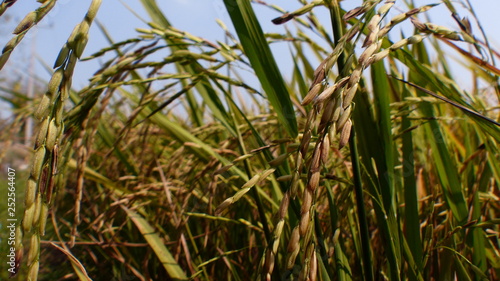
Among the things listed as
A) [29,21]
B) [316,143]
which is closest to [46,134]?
[29,21]

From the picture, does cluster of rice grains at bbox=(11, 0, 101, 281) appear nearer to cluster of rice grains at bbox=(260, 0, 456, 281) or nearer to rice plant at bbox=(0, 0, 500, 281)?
rice plant at bbox=(0, 0, 500, 281)

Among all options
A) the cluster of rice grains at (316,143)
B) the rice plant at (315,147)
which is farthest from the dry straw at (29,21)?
the cluster of rice grains at (316,143)

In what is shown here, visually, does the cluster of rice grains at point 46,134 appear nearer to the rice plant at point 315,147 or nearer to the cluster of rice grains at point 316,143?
the rice plant at point 315,147

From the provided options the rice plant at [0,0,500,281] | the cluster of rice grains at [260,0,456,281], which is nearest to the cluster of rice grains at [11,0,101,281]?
the rice plant at [0,0,500,281]

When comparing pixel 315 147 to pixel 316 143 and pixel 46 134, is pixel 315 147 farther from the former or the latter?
pixel 46 134

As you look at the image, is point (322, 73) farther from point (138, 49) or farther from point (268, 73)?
point (138, 49)

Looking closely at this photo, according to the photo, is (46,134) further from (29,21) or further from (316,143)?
(316,143)

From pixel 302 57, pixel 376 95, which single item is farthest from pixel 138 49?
pixel 302 57

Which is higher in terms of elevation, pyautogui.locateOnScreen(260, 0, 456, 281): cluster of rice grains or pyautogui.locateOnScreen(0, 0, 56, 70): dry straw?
pyautogui.locateOnScreen(0, 0, 56, 70): dry straw

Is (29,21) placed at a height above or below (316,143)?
above
